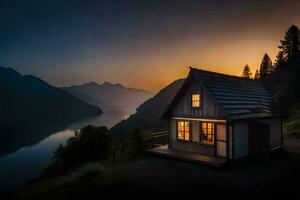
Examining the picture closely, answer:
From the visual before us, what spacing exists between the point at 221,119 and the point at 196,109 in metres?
2.30

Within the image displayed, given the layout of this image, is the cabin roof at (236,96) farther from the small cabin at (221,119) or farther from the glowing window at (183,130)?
the glowing window at (183,130)

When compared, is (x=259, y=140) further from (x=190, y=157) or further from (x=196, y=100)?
(x=196, y=100)

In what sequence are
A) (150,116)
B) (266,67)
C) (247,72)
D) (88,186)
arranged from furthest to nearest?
(150,116)
(247,72)
(266,67)
(88,186)

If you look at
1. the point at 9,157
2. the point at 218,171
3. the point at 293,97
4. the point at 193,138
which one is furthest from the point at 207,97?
the point at 9,157

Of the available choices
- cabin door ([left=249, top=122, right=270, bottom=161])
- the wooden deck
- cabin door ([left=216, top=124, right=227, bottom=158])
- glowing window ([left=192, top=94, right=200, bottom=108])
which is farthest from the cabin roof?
the wooden deck

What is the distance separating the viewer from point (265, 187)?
35.9 feet

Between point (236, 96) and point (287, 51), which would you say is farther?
point (287, 51)

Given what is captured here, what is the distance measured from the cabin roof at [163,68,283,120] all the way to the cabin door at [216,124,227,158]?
1326 millimetres

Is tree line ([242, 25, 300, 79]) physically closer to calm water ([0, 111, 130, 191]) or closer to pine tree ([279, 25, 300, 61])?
pine tree ([279, 25, 300, 61])

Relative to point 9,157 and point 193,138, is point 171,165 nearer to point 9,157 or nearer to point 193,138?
point 193,138

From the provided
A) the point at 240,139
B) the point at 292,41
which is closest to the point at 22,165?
the point at 240,139

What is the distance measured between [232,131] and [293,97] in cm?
A: 4702

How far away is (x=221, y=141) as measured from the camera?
15117mm

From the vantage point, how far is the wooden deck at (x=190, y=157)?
1418 cm
